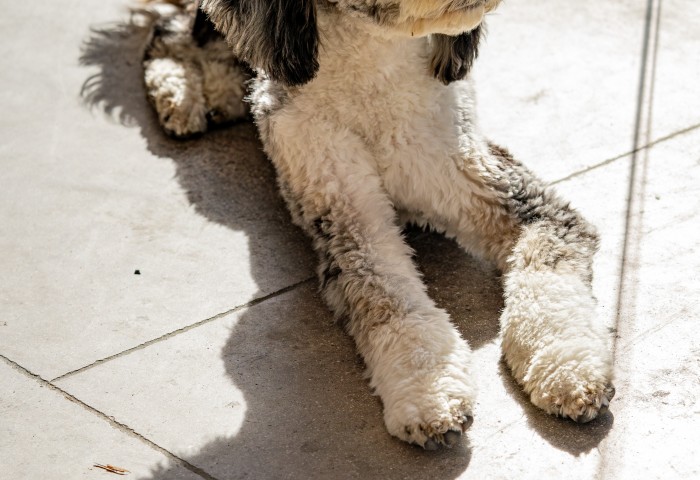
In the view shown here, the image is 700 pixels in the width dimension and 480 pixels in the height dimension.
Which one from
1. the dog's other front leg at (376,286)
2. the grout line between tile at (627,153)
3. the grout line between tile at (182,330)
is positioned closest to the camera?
the dog's other front leg at (376,286)

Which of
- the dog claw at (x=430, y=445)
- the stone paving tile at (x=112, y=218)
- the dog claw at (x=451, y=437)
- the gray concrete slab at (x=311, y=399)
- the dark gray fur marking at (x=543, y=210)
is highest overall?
the dark gray fur marking at (x=543, y=210)

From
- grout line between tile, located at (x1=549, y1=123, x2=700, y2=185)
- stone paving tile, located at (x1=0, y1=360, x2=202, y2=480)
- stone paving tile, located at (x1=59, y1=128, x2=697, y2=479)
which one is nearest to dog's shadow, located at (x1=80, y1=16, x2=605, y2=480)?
stone paving tile, located at (x1=59, y1=128, x2=697, y2=479)

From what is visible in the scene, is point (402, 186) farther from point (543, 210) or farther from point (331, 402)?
point (331, 402)

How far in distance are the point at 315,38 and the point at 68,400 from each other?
149 centimetres

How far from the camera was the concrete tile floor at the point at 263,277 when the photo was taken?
304 cm

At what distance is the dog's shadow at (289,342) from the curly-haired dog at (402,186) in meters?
0.11

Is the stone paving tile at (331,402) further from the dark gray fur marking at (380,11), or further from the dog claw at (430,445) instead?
the dark gray fur marking at (380,11)

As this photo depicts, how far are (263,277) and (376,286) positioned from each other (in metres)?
0.63

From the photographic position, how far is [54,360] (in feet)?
11.4

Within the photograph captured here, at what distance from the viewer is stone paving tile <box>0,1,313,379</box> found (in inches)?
145

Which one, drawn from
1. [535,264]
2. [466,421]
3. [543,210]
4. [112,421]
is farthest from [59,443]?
[543,210]

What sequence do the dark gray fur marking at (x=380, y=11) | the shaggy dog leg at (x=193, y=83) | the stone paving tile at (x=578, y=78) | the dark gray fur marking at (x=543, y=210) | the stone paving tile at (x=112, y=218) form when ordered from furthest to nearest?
1. the shaggy dog leg at (x=193, y=83)
2. the stone paving tile at (x=578, y=78)
3. the stone paving tile at (x=112, y=218)
4. the dark gray fur marking at (x=543, y=210)
5. the dark gray fur marking at (x=380, y=11)

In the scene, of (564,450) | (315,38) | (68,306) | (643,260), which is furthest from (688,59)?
(68,306)

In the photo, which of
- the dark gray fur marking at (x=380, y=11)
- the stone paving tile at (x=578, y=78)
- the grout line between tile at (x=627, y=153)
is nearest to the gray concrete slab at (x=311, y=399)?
the grout line between tile at (x=627, y=153)
